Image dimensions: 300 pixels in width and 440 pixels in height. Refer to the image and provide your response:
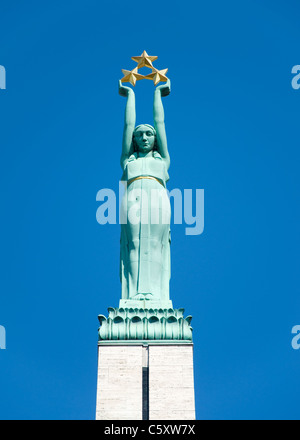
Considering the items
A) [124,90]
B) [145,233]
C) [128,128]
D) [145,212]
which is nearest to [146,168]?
[145,212]

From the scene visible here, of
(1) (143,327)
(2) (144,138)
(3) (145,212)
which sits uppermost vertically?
(2) (144,138)

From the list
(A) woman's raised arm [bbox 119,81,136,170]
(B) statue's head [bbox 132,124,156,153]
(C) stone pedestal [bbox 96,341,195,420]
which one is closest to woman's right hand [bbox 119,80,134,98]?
(A) woman's raised arm [bbox 119,81,136,170]

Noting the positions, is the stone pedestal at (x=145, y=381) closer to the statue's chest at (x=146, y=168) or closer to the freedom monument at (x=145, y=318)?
the freedom monument at (x=145, y=318)

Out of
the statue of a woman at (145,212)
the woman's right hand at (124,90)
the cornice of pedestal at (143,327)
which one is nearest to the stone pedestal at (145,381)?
the cornice of pedestal at (143,327)

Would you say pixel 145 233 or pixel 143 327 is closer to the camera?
pixel 143 327

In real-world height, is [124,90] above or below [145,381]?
above

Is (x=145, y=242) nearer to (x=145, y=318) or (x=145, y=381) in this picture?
(x=145, y=318)
